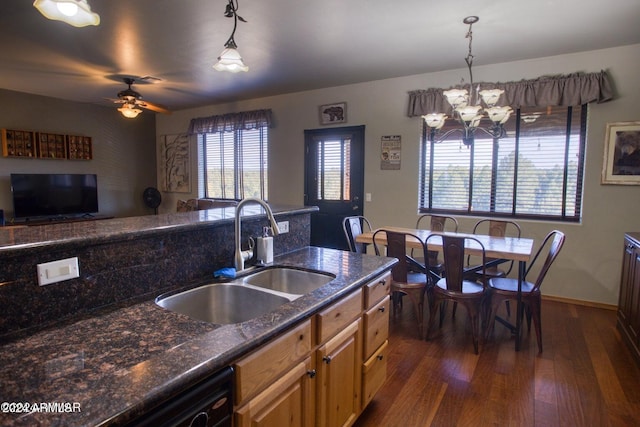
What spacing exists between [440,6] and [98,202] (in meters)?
6.51

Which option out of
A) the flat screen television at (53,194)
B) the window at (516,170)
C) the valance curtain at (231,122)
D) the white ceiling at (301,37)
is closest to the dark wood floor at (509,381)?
the window at (516,170)

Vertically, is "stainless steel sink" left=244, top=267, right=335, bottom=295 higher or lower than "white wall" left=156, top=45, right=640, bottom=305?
lower

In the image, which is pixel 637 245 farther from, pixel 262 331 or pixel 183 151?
Result: pixel 183 151

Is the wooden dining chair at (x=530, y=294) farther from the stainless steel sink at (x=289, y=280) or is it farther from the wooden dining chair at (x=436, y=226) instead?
the stainless steel sink at (x=289, y=280)

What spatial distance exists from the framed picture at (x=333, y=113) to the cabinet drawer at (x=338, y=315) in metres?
3.89

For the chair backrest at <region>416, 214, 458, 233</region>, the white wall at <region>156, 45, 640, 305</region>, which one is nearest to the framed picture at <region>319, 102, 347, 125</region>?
the white wall at <region>156, 45, 640, 305</region>

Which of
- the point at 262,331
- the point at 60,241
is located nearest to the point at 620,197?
the point at 262,331

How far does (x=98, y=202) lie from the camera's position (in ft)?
21.8

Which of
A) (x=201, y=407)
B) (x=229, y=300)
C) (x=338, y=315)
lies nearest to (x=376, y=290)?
(x=338, y=315)

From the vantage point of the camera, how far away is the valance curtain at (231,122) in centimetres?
590

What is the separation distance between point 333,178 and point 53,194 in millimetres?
4657

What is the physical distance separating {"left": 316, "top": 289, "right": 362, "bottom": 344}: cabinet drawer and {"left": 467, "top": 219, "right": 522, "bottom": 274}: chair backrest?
7.99 ft

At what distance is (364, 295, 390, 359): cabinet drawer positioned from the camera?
187 cm

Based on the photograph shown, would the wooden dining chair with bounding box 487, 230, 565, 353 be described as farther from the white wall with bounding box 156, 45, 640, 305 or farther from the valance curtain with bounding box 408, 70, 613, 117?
the valance curtain with bounding box 408, 70, 613, 117
